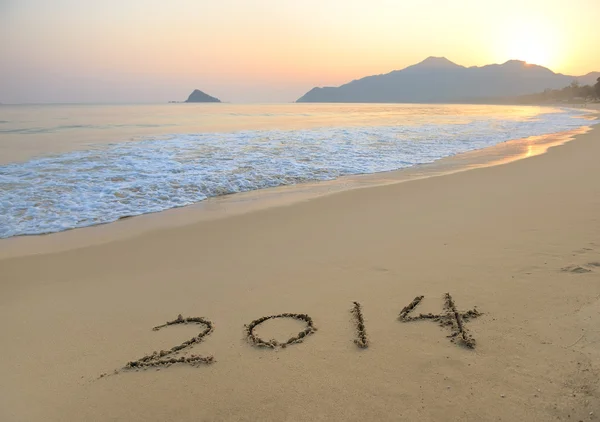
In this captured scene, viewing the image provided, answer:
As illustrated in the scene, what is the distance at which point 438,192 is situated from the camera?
7.63 meters

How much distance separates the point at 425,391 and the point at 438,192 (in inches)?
226

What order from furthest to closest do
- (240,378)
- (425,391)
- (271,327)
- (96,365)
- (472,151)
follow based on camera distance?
(472,151) → (271,327) → (96,365) → (240,378) → (425,391)

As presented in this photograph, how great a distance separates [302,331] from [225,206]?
4601 mm

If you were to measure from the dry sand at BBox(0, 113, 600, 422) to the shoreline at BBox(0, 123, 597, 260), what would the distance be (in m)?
0.38

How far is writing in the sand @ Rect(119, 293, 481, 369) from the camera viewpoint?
281cm

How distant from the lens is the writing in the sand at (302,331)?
2811 mm

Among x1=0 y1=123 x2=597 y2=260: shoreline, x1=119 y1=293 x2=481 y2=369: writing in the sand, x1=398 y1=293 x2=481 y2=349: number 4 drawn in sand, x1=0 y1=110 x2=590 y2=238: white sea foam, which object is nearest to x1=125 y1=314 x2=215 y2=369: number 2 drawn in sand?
x1=119 y1=293 x2=481 y2=369: writing in the sand

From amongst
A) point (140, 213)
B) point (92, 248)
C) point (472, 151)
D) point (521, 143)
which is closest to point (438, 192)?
point (140, 213)

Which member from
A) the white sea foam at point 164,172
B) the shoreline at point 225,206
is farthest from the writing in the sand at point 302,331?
the white sea foam at point 164,172

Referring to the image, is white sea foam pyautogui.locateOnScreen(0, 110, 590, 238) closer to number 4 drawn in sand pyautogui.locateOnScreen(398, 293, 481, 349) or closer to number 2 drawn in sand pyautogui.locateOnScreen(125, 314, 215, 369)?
number 2 drawn in sand pyautogui.locateOnScreen(125, 314, 215, 369)

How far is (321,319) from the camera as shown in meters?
3.26

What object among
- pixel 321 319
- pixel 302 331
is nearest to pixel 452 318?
pixel 321 319

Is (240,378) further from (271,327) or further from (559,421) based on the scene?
(559,421)

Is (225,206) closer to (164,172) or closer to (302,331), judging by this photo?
(164,172)
